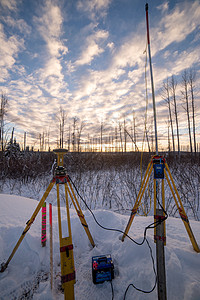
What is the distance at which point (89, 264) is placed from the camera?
1.84m

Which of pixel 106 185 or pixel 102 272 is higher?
pixel 102 272

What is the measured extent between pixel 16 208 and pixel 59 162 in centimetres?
214

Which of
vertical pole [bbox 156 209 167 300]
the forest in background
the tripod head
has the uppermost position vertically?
the tripod head

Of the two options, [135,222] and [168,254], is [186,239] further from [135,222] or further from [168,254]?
[135,222]

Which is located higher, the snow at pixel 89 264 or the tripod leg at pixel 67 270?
the tripod leg at pixel 67 270

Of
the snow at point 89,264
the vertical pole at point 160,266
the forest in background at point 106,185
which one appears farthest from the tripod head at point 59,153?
the snow at point 89,264

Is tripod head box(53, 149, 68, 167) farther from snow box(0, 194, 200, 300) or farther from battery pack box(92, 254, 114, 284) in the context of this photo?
snow box(0, 194, 200, 300)

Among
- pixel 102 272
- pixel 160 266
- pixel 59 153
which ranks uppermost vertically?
pixel 59 153

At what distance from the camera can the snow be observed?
4.66 feet

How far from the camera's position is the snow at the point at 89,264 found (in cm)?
142

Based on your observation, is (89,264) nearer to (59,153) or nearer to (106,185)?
(59,153)

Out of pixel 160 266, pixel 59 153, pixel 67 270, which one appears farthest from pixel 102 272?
pixel 59 153

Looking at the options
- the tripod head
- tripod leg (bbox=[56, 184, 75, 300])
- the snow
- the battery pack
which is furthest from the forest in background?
the battery pack

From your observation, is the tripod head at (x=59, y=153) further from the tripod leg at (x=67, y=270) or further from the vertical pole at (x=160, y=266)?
the vertical pole at (x=160, y=266)
